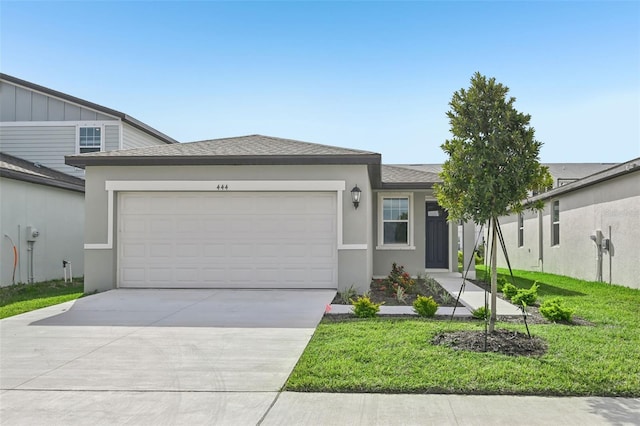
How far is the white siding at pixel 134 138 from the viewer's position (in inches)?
756

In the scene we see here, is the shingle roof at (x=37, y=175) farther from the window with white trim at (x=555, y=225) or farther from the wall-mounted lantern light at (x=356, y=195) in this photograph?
the window with white trim at (x=555, y=225)

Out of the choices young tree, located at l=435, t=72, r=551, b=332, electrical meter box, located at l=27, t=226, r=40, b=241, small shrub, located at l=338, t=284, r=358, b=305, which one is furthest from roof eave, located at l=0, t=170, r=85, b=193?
young tree, located at l=435, t=72, r=551, b=332

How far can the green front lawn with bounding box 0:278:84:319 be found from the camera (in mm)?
10477

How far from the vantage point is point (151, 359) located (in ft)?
20.7

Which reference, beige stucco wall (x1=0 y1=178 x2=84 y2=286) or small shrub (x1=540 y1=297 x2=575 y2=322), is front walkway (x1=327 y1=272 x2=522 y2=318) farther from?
beige stucco wall (x1=0 y1=178 x2=84 y2=286)

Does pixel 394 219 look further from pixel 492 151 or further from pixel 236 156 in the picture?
pixel 492 151

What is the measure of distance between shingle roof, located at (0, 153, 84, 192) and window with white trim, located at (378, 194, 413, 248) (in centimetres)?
955

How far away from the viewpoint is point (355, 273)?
12125mm

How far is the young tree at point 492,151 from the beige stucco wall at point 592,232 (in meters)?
8.38

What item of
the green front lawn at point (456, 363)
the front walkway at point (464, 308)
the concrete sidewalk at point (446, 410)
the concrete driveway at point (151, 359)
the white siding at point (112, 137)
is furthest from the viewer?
the white siding at point (112, 137)

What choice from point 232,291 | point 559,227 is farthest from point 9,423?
point 559,227

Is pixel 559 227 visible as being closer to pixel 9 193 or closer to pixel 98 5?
pixel 98 5

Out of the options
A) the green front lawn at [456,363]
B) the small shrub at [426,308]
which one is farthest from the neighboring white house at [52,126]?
the green front lawn at [456,363]

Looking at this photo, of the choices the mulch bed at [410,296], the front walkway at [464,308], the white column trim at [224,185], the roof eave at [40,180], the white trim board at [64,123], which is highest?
the white trim board at [64,123]
